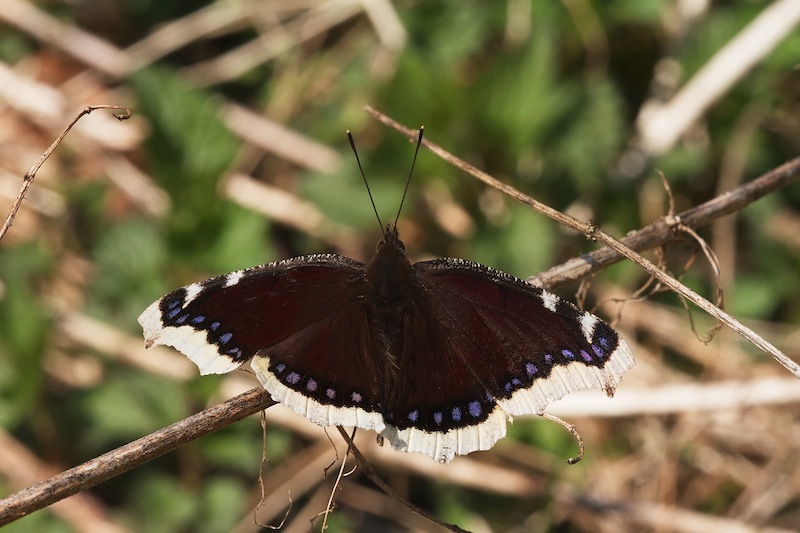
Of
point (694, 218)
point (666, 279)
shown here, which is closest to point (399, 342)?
point (666, 279)

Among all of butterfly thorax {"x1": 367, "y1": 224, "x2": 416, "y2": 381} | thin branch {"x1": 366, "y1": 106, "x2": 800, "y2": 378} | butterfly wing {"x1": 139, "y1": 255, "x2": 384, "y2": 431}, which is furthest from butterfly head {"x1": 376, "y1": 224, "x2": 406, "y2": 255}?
thin branch {"x1": 366, "y1": 106, "x2": 800, "y2": 378}

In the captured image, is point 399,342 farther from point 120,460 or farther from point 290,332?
point 120,460

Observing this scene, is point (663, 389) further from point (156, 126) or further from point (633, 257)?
point (156, 126)

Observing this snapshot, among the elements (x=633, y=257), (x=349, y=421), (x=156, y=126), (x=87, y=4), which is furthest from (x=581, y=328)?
(x=87, y=4)

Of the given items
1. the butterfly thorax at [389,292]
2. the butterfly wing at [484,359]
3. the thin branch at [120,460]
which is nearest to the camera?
the thin branch at [120,460]

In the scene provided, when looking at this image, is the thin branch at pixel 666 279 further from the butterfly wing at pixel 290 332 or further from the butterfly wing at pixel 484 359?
the butterfly wing at pixel 290 332

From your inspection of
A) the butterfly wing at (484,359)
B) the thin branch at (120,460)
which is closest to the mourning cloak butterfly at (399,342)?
the butterfly wing at (484,359)

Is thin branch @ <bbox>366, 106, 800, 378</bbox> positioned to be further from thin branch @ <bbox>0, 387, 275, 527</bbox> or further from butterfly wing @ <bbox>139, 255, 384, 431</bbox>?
thin branch @ <bbox>0, 387, 275, 527</bbox>
